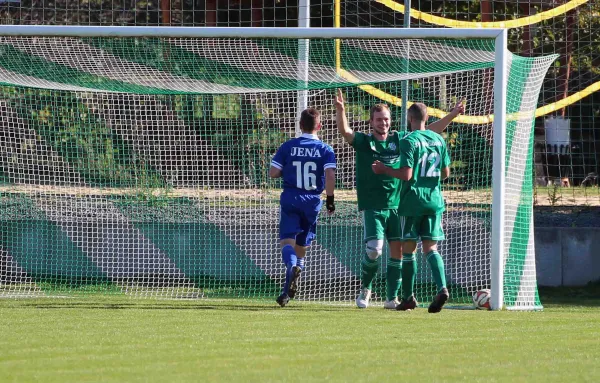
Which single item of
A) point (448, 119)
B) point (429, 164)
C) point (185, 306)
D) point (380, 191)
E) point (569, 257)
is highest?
point (448, 119)

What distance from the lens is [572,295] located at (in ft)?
39.9

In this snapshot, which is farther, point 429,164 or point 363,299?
point 363,299

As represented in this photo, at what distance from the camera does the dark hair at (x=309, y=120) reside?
32.4 feet

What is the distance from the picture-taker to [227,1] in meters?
16.0

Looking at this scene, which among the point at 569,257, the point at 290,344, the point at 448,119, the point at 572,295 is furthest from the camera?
the point at 569,257

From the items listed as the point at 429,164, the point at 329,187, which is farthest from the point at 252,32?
the point at 429,164

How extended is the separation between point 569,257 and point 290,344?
673 centimetres

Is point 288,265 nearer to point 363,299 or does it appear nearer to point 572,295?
point 363,299

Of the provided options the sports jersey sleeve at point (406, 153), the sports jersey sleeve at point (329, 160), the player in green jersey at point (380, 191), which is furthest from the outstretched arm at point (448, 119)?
the sports jersey sleeve at point (329, 160)

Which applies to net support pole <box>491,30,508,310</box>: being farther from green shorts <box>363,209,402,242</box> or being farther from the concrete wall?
the concrete wall

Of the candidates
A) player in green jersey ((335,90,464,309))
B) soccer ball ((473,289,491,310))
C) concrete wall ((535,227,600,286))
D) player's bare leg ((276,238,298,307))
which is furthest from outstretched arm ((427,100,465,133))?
concrete wall ((535,227,600,286))

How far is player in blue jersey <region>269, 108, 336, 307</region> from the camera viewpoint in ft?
32.3

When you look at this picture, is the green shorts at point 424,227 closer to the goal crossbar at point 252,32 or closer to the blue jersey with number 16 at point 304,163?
the blue jersey with number 16 at point 304,163

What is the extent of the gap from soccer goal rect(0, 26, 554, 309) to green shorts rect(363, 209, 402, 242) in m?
1.82
